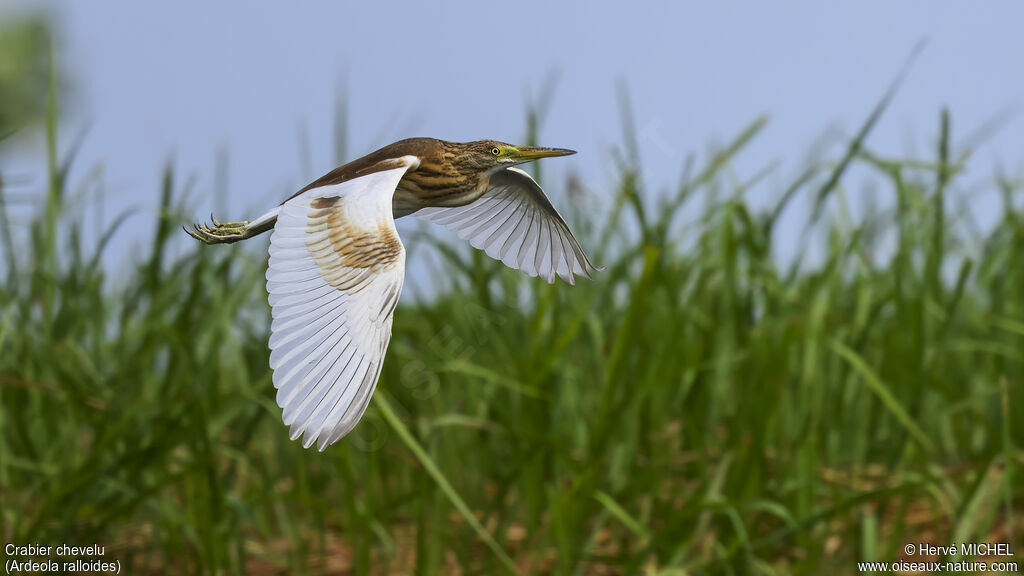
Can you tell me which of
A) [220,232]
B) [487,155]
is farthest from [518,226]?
[220,232]

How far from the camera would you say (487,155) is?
115cm

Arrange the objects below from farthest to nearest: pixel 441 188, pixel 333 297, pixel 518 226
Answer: pixel 518 226
pixel 441 188
pixel 333 297

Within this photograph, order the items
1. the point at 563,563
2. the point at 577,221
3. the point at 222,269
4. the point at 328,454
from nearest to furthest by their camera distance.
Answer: the point at 563,563 < the point at 222,269 < the point at 328,454 < the point at 577,221

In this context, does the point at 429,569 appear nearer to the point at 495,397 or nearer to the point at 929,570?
the point at 495,397

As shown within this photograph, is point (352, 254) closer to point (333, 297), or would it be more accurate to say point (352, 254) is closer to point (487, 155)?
point (333, 297)

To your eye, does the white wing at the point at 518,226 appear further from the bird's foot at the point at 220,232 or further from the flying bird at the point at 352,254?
the bird's foot at the point at 220,232

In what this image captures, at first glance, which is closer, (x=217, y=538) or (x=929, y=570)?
(x=217, y=538)

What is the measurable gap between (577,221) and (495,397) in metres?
0.57

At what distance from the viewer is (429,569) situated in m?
2.43

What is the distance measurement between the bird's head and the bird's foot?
23 cm

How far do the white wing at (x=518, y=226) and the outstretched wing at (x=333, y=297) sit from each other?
0.94 ft

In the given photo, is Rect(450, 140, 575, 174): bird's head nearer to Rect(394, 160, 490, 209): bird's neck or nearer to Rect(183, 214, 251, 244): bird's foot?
Rect(394, 160, 490, 209): bird's neck

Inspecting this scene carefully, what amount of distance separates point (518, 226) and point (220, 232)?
1.54 feet

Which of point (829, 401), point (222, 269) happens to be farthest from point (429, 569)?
point (829, 401)
